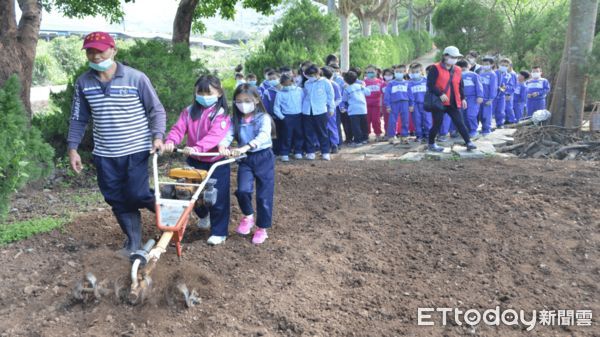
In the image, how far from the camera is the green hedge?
22.9m

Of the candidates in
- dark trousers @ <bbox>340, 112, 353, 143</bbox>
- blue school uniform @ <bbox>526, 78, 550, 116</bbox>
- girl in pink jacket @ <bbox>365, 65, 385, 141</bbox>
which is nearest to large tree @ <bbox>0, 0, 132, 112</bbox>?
dark trousers @ <bbox>340, 112, 353, 143</bbox>

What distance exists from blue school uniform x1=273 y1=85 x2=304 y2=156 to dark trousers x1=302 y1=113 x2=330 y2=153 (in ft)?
0.39

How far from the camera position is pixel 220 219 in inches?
193

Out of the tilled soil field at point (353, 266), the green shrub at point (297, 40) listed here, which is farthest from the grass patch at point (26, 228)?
the green shrub at point (297, 40)

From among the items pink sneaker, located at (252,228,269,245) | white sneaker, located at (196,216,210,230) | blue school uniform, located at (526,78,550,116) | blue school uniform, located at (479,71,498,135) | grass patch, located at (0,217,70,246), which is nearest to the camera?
pink sneaker, located at (252,228,269,245)

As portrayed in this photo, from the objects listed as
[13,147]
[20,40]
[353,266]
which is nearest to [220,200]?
[353,266]

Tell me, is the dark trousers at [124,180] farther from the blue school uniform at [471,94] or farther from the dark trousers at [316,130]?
the blue school uniform at [471,94]

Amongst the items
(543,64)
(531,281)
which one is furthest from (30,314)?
(543,64)

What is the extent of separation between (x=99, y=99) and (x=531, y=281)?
11.8 feet

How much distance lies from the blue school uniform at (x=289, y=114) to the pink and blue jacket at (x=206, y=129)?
4.52 m

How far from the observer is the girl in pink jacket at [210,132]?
462cm

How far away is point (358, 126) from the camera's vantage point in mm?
11047

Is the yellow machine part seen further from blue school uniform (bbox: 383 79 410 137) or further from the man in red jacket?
blue school uniform (bbox: 383 79 410 137)

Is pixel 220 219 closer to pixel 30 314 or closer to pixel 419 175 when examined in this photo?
pixel 30 314
